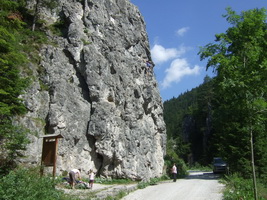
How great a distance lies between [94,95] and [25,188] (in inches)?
489

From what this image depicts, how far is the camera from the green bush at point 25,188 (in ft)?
24.7

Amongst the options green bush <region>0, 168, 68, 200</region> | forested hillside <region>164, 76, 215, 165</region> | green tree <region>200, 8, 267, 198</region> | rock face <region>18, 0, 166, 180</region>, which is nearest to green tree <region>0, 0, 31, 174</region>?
green bush <region>0, 168, 68, 200</region>

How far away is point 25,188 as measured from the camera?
8016mm

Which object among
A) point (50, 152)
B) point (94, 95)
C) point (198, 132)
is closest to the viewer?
point (50, 152)

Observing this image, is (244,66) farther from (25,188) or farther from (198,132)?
(198,132)

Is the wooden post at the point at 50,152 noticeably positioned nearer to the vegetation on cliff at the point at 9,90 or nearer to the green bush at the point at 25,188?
the vegetation on cliff at the point at 9,90

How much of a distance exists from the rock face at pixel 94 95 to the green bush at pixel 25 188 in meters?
5.86

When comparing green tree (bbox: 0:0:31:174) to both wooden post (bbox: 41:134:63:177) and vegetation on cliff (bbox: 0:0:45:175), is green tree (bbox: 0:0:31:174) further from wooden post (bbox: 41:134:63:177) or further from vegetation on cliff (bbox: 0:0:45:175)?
wooden post (bbox: 41:134:63:177)

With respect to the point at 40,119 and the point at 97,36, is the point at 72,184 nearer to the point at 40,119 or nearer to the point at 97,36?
the point at 40,119

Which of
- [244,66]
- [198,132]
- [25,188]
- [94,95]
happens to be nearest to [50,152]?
[25,188]

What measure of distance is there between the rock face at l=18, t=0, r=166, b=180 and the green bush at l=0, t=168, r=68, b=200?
19.2 feet

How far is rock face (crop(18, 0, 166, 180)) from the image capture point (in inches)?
690

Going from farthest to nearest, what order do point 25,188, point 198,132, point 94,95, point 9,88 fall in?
1. point 198,132
2. point 94,95
3. point 9,88
4. point 25,188

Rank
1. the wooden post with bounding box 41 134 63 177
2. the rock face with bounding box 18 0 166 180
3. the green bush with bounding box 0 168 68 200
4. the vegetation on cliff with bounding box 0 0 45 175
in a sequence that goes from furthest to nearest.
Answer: the rock face with bounding box 18 0 166 180 < the wooden post with bounding box 41 134 63 177 < the vegetation on cliff with bounding box 0 0 45 175 < the green bush with bounding box 0 168 68 200
